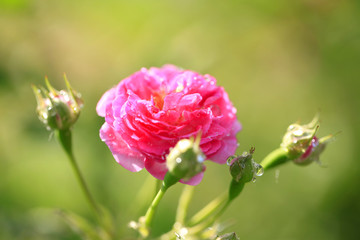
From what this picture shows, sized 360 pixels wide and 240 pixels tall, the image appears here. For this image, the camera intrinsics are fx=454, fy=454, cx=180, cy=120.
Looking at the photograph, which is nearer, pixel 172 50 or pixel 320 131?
pixel 172 50

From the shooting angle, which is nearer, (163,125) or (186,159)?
(186,159)

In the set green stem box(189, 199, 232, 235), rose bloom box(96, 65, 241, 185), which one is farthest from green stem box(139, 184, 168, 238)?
green stem box(189, 199, 232, 235)

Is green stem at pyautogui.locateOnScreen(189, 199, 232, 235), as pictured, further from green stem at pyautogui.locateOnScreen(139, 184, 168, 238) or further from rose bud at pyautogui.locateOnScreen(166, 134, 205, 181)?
rose bud at pyautogui.locateOnScreen(166, 134, 205, 181)

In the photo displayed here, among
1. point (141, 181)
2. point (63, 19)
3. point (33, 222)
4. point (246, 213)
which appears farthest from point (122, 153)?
point (63, 19)

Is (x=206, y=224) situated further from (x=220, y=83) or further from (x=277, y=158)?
(x=220, y=83)

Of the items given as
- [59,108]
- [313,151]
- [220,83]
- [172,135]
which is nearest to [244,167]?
[172,135]

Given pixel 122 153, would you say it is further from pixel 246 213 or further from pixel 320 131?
pixel 320 131
